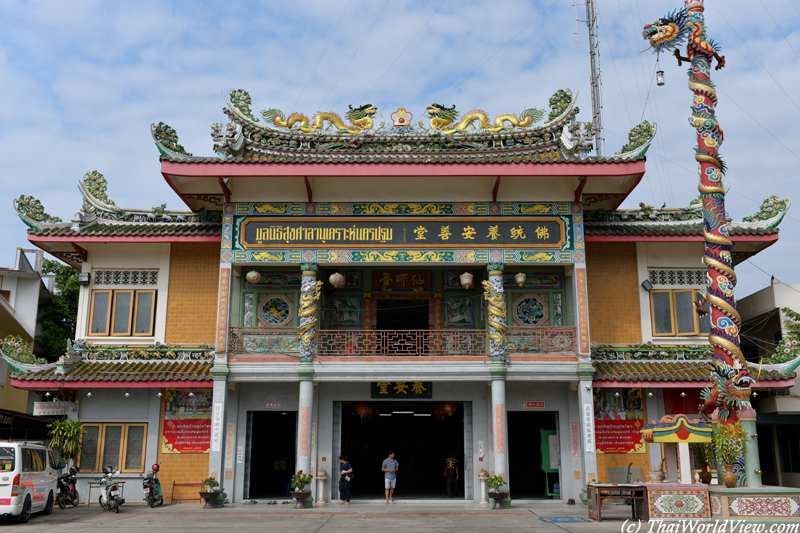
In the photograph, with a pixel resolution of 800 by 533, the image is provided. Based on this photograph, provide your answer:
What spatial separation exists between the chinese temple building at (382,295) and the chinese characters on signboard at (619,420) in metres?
0.04

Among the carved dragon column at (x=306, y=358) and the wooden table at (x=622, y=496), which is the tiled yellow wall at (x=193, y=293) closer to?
the carved dragon column at (x=306, y=358)

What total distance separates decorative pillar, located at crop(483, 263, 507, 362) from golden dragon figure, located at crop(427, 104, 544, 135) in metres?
3.62

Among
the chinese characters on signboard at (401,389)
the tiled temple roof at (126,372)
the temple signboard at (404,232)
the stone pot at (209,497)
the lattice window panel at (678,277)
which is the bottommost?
the stone pot at (209,497)

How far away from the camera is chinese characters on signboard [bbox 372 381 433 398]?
648 inches

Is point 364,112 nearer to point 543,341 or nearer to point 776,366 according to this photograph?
point 543,341

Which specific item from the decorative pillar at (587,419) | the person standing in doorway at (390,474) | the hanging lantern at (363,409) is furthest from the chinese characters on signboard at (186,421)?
the decorative pillar at (587,419)

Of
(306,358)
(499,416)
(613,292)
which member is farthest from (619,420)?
(306,358)

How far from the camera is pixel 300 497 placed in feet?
47.9

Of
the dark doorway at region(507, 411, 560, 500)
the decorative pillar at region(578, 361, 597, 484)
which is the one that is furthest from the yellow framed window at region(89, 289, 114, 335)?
the decorative pillar at region(578, 361, 597, 484)

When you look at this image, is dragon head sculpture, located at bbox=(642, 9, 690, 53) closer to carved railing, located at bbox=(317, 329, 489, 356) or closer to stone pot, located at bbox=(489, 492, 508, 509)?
carved railing, located at bbox=(317, 329, 489, 356)

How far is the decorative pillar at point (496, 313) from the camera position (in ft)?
50.6

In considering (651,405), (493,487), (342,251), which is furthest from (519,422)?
(342,251)

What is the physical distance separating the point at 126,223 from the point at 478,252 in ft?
29.8

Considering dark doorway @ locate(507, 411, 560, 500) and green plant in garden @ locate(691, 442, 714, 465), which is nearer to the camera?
green plant in garden @ locate(691, 442, 714, 465)
